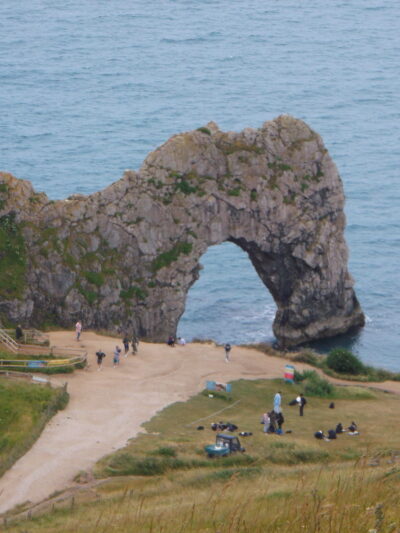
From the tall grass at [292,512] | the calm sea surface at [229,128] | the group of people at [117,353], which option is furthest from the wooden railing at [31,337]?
the tall grass at [292,512]

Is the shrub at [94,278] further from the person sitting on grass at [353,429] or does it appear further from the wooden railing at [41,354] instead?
the person sitting on grass at [353,429]

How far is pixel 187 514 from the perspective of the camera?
26.1 m

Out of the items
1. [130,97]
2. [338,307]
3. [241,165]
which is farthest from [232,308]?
[130,97]

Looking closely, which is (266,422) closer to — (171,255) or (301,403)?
(301,403)

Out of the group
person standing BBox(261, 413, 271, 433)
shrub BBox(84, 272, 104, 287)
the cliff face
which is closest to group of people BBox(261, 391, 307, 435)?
person standing BBox(261, 413, 271, 433)

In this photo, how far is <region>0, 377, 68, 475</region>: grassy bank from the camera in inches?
2084

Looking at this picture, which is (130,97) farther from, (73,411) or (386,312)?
(73,411)

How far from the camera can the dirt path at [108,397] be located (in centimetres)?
4981

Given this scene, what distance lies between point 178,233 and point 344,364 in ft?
72.7

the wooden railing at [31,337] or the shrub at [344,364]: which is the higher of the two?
the wooden railing at [31,337]

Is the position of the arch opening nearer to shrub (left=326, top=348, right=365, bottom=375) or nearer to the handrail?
shrub (left=326, top=348, right=365, bottom=375)

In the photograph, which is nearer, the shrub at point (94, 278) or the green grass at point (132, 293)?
the shrub at point (94, 278)

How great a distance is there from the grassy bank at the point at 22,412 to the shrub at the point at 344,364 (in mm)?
24901

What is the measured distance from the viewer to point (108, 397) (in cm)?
6469
